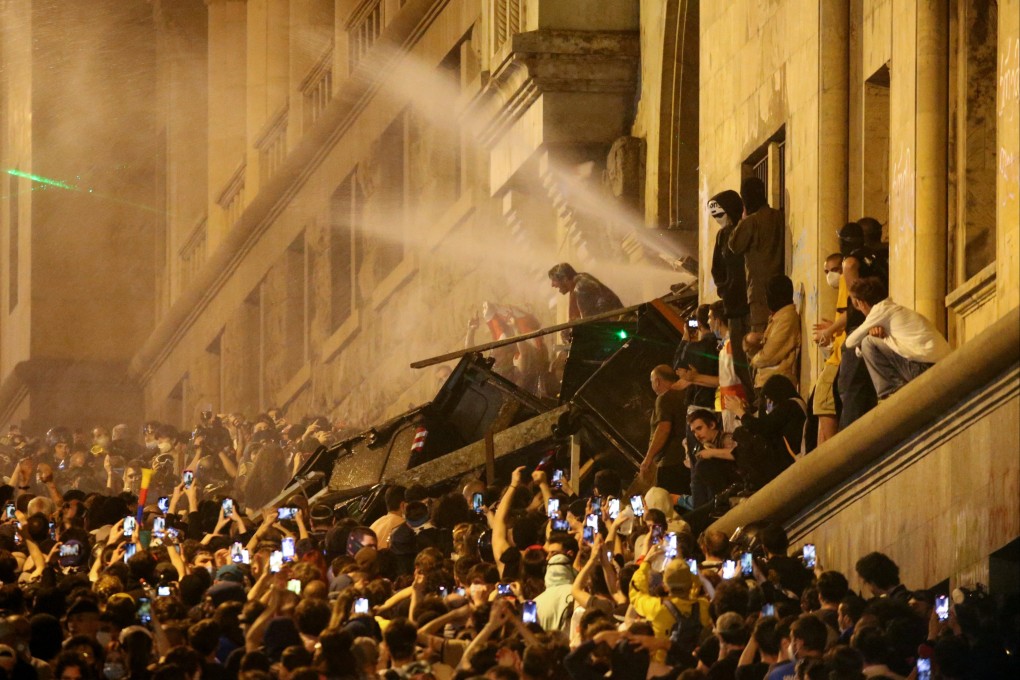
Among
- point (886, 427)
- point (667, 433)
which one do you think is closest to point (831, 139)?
point (667, 433)

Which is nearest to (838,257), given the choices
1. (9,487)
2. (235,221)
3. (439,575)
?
(439,575)

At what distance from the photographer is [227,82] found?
179 ft

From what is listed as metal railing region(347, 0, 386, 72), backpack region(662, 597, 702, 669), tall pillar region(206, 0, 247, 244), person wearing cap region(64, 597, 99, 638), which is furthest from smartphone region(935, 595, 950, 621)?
tall pillar region(206, 0, 247, 244)

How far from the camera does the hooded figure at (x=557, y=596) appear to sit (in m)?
15.2

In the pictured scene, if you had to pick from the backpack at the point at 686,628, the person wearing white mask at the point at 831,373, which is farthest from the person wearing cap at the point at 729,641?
the person wearing white mask at the point at 831,373

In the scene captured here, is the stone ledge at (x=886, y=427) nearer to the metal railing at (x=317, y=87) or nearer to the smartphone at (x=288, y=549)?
the smartphone at (x=288, y=549)

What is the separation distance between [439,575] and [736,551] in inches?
72.6

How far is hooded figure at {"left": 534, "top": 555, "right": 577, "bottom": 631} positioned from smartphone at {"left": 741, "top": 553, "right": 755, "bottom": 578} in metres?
0.97

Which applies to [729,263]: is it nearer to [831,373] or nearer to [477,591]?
[831,373]

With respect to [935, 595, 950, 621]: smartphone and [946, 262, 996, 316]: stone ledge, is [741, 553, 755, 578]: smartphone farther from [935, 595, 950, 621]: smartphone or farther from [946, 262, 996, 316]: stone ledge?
[946, 262, 996, 316]: stone ledge

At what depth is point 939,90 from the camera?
18.8 meters

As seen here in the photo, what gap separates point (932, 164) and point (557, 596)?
5039 millimetres

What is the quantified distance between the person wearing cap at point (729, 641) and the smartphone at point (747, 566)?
5.67ft

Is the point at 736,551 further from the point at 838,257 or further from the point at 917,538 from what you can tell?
the point at 838,257
